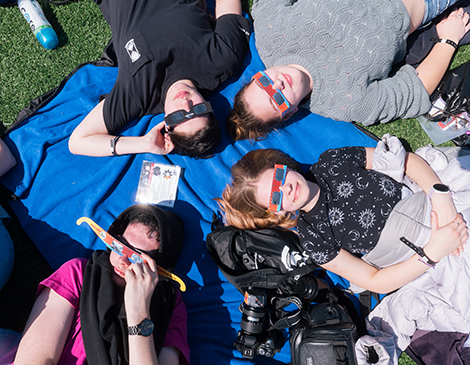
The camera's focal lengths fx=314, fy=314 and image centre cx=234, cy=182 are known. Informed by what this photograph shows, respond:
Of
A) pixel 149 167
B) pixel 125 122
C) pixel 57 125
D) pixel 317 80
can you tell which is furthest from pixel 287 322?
pixel 57 125

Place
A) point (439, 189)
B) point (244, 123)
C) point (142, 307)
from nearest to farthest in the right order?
point (142, 307), point (439, 189), point (244, 123)

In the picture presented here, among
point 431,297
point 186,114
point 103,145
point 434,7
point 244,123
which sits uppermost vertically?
point 186,114

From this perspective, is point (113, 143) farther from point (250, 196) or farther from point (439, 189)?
point (439, 189)

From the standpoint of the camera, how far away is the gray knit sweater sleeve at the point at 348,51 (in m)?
3.24

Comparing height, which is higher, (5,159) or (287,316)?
(5,159)

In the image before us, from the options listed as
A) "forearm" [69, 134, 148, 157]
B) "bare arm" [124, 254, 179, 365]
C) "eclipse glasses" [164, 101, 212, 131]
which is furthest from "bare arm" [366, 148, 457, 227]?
"forearm" [69, 134, 148, 157]

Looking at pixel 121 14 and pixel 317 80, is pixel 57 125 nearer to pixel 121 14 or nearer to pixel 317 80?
pixel 121 14

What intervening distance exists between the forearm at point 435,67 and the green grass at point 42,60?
0.32m

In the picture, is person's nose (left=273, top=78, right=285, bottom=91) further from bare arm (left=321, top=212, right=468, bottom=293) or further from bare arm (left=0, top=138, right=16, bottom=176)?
bare arm (left=0, top=138, right=16, bottom=176)

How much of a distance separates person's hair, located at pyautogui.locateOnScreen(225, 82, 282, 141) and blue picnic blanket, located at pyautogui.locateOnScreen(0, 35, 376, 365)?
7.2 inches

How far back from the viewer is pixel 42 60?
3.90 m

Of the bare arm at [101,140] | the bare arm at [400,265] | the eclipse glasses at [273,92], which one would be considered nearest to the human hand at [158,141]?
the bare arm at [101,140]

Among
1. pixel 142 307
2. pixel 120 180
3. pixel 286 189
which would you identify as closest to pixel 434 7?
pixel 286 189

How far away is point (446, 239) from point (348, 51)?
2085 millimetres
